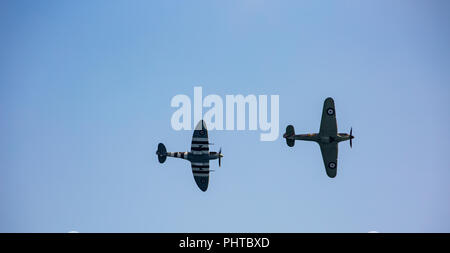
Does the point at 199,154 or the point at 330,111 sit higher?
the point at 330,111

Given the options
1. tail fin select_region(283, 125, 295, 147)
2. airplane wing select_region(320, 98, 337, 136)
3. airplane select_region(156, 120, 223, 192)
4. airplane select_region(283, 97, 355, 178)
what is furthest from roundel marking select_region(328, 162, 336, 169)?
airplane select_region(156, 120, 223, 192)

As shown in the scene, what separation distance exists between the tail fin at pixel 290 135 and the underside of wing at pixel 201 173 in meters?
13.4

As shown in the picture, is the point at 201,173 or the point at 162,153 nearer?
the point at 201,173

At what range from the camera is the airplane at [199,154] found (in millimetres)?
88312

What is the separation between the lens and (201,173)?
299ft

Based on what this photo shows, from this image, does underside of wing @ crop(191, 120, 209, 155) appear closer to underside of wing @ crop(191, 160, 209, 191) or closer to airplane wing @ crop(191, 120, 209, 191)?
airplane wing @ crop(191, 120, 209, 191)

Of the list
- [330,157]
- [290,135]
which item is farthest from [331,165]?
[290,135]

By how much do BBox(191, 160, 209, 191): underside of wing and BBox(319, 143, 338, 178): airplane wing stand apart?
57.3 ft

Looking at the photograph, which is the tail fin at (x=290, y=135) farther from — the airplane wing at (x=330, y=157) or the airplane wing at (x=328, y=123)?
the airplane wing at (x=330, y=157)

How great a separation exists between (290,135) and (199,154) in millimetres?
14202

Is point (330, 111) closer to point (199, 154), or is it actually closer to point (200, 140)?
point (200, 140)
